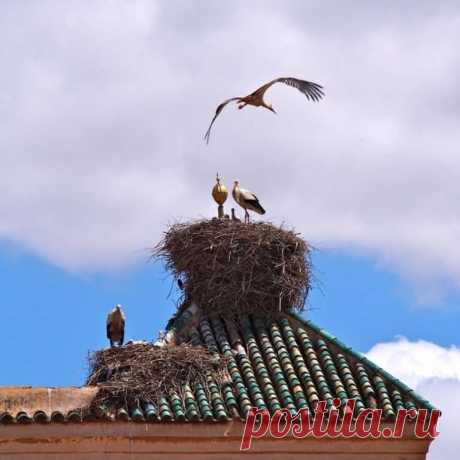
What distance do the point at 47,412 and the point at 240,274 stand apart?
3.72 meters

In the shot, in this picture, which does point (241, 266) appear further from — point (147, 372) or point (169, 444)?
point (169, 444)

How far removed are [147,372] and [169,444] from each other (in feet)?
3.31

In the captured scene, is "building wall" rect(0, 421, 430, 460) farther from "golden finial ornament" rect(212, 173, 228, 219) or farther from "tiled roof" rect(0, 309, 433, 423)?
"golden finial ornament" rect(212, 173, 228, 219)

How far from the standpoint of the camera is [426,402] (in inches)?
659

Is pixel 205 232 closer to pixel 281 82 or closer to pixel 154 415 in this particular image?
pixel 281 82

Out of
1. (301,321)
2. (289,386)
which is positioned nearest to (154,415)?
(289,386)

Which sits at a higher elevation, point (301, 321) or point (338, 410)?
point (301, 321)

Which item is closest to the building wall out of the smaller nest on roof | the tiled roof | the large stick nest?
the tiled roof

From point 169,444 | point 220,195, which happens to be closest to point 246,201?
point 220,195

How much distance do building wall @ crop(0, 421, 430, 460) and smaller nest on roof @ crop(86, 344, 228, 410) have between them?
1.21 feet

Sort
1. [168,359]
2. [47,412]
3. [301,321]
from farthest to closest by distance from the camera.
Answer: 1. [301,321]
2. [168,359]
3. [47,412]

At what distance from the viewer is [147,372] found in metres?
16.5

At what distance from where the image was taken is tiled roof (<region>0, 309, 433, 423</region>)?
1589 cm

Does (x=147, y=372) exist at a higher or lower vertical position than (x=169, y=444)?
higher
